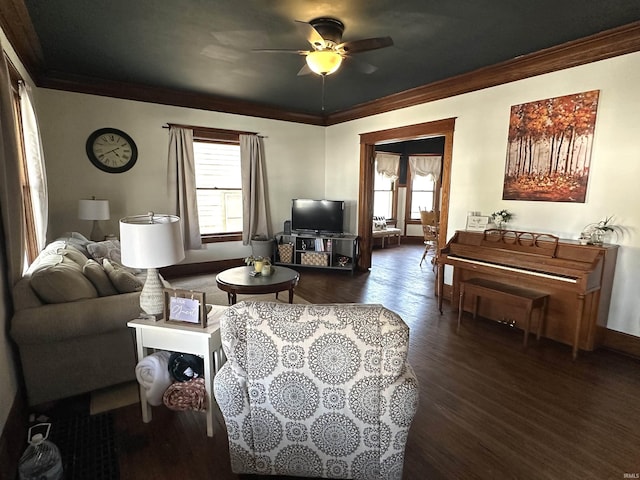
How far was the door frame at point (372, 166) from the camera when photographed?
14.1ft

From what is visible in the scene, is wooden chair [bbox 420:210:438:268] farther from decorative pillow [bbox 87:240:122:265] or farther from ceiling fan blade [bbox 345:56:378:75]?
decorative pillow [bbox 87:240:122:265]

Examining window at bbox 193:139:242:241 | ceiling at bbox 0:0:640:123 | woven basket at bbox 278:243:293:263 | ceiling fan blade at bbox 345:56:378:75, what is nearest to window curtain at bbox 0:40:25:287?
ceiling at bbox 0:0:640:123

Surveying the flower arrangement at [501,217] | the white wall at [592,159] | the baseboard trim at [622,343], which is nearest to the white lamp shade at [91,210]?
the white wall at [592,159]

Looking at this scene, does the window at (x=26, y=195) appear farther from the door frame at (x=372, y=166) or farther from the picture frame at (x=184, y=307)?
the door frame at (x=372, y=166)

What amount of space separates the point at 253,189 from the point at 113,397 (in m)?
3.96

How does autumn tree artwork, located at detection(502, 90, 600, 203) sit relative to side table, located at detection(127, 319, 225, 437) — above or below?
above

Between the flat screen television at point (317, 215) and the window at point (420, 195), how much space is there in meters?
4.14

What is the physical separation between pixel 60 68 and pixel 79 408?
12.5 ft

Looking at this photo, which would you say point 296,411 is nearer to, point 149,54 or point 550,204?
point 550,204

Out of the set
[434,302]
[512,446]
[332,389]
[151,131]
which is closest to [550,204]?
[434,302]

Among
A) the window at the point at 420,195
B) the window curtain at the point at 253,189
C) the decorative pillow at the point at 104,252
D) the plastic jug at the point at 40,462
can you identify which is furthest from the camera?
the window at the point at 420,195

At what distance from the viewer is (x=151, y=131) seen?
4828 millimetres

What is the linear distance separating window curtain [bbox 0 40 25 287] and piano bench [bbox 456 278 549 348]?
3.66 metres

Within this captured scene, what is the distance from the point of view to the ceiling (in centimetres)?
249
